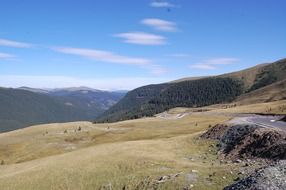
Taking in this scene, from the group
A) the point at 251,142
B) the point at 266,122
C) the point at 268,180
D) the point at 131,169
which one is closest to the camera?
the point at 268,180

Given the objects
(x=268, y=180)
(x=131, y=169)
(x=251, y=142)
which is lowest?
(x=131, y=169)

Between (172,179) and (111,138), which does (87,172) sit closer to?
(172,179)

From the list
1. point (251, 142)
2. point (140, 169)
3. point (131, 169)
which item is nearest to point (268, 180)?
point (251, 142)

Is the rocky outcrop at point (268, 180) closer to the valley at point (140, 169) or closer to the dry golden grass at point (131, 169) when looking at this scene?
the valley at point (140, 169)

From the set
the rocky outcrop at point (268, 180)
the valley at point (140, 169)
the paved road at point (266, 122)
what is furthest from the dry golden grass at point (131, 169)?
the paved road at point (266, 122)

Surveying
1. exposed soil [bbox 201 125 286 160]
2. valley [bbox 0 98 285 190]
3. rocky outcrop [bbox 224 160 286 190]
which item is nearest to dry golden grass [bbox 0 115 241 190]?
valley [bbox 0 98 285 190]

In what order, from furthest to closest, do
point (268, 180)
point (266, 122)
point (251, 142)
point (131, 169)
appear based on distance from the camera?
point (266, 122), point (131, 169), point (251, 142), point (268, 180)

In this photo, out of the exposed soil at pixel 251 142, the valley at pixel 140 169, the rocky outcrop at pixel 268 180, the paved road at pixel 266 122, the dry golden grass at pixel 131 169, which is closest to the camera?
the rocky outcrop at pixel 268 180

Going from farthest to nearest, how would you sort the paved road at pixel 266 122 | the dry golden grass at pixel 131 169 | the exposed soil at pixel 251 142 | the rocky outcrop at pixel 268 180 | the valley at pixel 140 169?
the paved road at pixel 266 122, the exposed soil at pixel 251 142, the dry golden grass at pixel 131 169, the valley at pixel 140 169, the rocky outcrop at pixel 268 180

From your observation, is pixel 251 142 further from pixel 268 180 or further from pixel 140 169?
pixel 268 180

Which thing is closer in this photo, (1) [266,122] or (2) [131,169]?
(2) [131,169]

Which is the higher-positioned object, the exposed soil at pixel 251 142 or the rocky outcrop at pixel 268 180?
the exposed soil at pixel 251 142

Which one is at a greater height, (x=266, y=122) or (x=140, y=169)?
(x=266, y=122)

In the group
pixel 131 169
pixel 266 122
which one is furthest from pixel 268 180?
pixel 266 122
